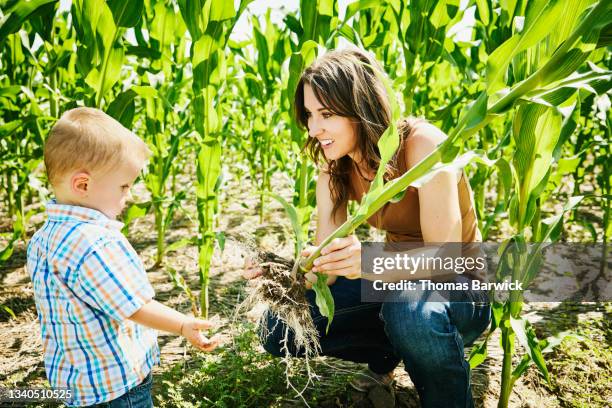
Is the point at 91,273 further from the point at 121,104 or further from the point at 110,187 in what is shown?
the point at 121,104

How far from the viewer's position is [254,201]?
16.3ft

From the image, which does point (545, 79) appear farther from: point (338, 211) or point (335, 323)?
point (335, 323)

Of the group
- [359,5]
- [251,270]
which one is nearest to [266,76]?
[359,5]

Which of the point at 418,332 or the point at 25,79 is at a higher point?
the point at 25,79

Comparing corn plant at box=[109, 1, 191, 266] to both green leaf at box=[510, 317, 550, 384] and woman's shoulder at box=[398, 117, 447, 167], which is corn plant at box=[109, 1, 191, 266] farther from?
green leaf at box=[510, 317, 550, 384]

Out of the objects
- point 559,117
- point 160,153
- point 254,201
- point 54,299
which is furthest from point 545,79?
point 254,201

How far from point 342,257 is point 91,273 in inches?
27.9

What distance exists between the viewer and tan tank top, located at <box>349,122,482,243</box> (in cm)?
196

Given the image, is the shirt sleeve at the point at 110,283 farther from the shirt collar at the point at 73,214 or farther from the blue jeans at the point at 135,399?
the blue jeans at the point at 135,399

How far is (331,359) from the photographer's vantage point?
2.54 meters

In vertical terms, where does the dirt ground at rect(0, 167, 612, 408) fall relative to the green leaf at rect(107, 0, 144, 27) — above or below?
below

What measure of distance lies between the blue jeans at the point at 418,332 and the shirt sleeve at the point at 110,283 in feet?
2.09

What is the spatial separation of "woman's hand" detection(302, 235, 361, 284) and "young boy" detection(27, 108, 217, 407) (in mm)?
419

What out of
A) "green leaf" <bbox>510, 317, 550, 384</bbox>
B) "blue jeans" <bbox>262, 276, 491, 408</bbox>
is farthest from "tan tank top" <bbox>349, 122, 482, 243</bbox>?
"green leaf" <bbox>510, 317, 550, 384</bbox>
